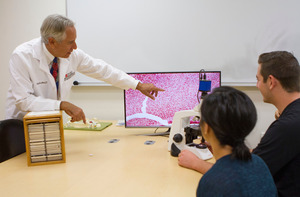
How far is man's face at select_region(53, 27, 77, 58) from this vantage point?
167 centimetres

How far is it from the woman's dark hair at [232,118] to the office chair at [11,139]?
1212 millimetres

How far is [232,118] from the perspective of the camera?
0.79 m

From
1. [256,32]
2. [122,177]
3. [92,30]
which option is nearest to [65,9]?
[92,30]

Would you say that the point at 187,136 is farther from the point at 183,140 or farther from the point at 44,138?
the point at 44,138

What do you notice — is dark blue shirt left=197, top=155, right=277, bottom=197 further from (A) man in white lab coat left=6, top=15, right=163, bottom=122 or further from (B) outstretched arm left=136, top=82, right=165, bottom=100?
(B) outstretched arm left=136, top=82, right=165, bottom=100

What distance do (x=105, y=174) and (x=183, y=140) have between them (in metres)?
0.51

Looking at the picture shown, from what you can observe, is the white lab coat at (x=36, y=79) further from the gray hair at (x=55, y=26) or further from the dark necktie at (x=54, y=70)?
the gray hair at (x=55, y=26)

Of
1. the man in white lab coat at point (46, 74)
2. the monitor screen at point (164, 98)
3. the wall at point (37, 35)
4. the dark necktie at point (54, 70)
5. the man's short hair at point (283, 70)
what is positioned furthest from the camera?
the wall at point (37, 35)

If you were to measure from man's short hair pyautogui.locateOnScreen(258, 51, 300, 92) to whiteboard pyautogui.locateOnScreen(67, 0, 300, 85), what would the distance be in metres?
1.16

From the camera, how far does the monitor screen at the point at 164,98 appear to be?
1.91 m

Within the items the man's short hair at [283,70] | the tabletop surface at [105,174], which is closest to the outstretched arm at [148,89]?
the tabletop surface at [105,174]

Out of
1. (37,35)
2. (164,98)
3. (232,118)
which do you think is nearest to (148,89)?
(164,98)

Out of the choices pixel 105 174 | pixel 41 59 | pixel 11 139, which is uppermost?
pixel 41 59

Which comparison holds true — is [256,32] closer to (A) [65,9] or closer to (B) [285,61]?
(B) [285,61]
